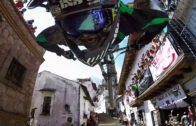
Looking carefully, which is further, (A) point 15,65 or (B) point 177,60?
(A) point 15,65

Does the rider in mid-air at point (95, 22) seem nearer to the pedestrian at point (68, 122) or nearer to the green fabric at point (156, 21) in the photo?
the green fabric at point (156, 21)

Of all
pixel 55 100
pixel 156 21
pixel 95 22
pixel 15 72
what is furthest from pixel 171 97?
pixel 55 100

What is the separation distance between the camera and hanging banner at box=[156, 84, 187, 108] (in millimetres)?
7572

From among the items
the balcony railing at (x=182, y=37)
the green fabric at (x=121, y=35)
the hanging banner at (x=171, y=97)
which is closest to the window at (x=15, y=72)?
the green fabric at (x=121, y=35)

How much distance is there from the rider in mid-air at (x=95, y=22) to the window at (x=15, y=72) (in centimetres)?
553

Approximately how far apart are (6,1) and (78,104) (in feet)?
60.0

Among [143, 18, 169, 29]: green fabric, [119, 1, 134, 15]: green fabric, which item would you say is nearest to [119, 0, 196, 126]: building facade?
[143, 18, 169, 29]: green fabric

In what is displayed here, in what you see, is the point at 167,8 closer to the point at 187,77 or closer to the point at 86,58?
the point at 187,77

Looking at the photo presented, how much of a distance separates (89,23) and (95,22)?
0.41 ft

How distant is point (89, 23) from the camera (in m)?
3.71

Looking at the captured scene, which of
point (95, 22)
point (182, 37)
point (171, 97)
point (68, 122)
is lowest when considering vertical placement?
point (68, 122)

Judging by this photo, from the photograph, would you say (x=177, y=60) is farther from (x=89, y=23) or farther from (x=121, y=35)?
(x=89, y=23)

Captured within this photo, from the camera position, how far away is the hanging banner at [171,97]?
24.8 ft

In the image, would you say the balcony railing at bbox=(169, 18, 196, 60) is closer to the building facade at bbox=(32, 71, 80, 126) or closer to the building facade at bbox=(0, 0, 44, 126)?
the building facade at bbox=(0, 0, 44, 126)
